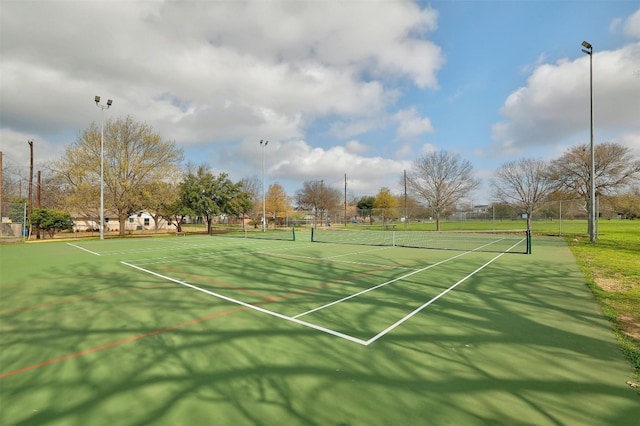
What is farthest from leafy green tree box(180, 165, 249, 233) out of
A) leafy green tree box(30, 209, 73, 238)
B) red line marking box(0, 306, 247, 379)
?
red line marking box(0, 306, 247, 379)

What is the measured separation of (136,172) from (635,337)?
32689 mm

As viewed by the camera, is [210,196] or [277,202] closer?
[210,196]

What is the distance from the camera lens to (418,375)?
10.8ft

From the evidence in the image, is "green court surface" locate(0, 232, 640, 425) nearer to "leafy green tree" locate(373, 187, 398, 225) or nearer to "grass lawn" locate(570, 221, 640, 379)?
"grass lawn" locate(570, 221, 640, 379)

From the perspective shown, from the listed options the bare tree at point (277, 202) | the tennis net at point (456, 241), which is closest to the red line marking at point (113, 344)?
the tennis net at point (456, 241)

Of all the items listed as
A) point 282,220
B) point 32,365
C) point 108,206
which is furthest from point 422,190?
point 32,365

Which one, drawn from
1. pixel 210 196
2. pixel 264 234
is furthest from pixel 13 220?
pixel 264 234

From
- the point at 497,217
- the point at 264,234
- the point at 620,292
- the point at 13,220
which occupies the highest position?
the point at 497,217

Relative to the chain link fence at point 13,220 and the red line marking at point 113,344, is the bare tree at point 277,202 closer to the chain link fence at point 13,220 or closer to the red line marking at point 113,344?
the chain link fence at point 13,220

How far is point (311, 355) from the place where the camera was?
3807 millimetres

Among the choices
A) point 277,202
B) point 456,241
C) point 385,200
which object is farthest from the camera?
point 385,200

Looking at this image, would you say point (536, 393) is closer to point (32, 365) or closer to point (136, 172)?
point (32, 365)

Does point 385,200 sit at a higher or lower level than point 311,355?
higher

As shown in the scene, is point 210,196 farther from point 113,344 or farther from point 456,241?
point 113,344
